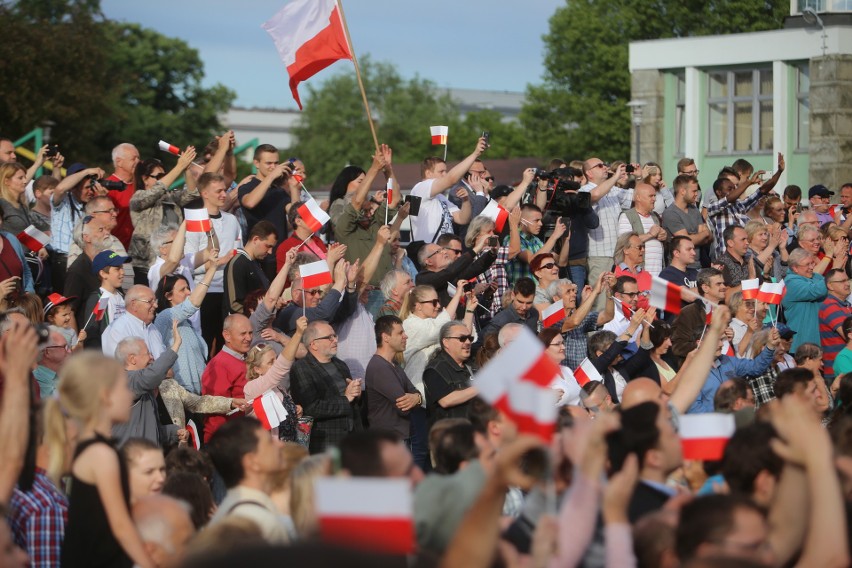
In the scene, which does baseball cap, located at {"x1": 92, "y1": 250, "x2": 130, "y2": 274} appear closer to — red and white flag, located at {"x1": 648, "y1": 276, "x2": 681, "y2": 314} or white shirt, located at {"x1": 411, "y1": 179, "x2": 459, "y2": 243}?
white shirt, located at {"x1": 411, "y1": 179, "x2": 459, "y2": 243}

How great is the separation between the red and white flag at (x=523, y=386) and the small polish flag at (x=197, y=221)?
21.8 feet

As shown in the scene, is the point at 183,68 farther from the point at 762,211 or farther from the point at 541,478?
the point at 541,478

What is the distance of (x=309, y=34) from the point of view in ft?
44.4

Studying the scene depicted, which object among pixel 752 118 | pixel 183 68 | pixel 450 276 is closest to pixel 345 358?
pixel 450 276

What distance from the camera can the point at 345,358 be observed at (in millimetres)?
10562

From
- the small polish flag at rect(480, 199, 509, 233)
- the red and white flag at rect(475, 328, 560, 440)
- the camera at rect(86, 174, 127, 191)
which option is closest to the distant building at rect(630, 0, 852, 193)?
the small polish flag at rect(480, 199, 509, 233)

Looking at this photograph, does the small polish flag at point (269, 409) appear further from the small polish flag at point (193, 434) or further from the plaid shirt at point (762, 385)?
the plaid shirt at point (762, 385)

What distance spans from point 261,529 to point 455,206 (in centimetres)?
883

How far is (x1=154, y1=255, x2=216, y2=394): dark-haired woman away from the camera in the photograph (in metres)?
9.88

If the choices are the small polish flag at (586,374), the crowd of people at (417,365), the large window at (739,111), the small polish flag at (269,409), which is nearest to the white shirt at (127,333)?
the crowd of people at (417,365)

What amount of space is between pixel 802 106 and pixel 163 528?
105 feet

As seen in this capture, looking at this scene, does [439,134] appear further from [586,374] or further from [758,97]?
[758,97]

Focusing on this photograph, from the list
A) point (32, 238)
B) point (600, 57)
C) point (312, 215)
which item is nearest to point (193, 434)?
point (312, 215)

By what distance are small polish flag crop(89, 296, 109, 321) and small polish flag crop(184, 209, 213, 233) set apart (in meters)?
0.93
